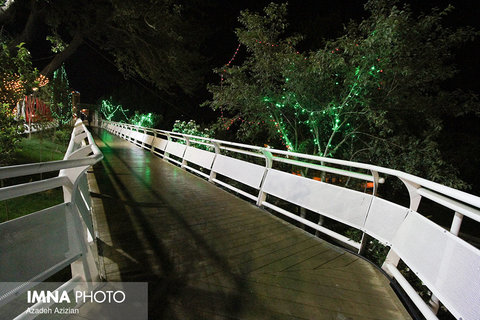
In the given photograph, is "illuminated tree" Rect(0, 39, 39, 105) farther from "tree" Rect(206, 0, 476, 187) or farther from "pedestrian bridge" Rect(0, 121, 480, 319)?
"tree" Rect(206, 0, 476, 187)

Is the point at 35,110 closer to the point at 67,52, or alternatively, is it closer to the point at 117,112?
the point at 67,52

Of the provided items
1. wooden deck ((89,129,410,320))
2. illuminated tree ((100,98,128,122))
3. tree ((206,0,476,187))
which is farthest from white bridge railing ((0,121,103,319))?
illuminated tree ((100,98,128,122))

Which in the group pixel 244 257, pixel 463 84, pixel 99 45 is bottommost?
→ pixel 244 257

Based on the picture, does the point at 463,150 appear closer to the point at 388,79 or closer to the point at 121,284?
the point at 388,79

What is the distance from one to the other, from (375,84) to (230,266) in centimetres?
660

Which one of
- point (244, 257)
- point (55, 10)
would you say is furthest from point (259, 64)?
point (55, 10)

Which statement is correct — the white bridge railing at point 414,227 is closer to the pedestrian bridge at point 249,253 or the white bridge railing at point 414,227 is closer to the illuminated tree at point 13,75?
the pedestrian bridge at point 249,253

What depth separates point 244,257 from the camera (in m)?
3.06

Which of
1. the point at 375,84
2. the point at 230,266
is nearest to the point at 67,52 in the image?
the point at 375,84

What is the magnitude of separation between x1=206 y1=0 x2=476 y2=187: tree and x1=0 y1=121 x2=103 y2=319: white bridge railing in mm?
6461

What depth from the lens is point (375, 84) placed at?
698 centimetres

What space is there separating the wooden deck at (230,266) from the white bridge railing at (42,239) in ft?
1.91

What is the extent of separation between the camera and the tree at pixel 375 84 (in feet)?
21.7

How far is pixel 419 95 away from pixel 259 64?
5356mm
